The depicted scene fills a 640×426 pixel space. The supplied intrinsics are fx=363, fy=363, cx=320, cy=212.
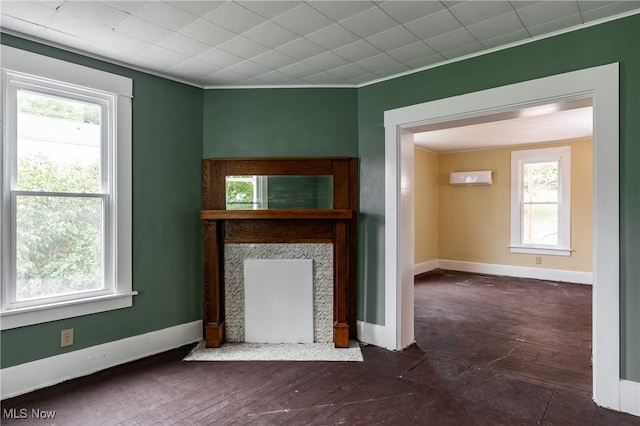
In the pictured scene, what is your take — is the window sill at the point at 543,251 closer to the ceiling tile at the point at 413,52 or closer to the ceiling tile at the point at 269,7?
the ceiling tile at the point at 413,52

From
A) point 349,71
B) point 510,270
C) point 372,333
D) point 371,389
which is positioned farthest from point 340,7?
point 510,270

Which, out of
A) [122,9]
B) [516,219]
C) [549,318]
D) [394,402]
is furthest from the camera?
[516,219]

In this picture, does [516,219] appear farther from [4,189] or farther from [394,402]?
[4,189]

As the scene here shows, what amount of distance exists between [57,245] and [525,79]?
358cm

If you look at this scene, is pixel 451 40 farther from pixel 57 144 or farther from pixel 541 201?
pixel 541 201

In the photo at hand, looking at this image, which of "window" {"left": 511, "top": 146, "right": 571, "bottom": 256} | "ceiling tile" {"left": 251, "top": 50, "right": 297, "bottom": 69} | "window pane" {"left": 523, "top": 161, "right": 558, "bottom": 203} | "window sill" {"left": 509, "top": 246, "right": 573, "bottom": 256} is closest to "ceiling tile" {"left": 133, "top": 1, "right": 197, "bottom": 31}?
"ceiling tile" {"left": 251, "top": 50, "right": 297, "bottom": 69}

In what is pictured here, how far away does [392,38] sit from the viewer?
252cm

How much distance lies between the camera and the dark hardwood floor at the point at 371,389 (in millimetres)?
2184

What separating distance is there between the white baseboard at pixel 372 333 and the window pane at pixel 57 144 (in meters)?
2.56

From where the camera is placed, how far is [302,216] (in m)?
3.25

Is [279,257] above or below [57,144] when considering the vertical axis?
below

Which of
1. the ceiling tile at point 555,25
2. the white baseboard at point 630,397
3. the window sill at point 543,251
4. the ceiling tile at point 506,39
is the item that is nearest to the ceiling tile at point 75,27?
the ceiling tile at point 506,39

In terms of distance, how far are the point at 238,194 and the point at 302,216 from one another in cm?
68

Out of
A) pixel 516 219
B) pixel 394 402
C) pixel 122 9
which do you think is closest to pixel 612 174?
pixel 394 402
